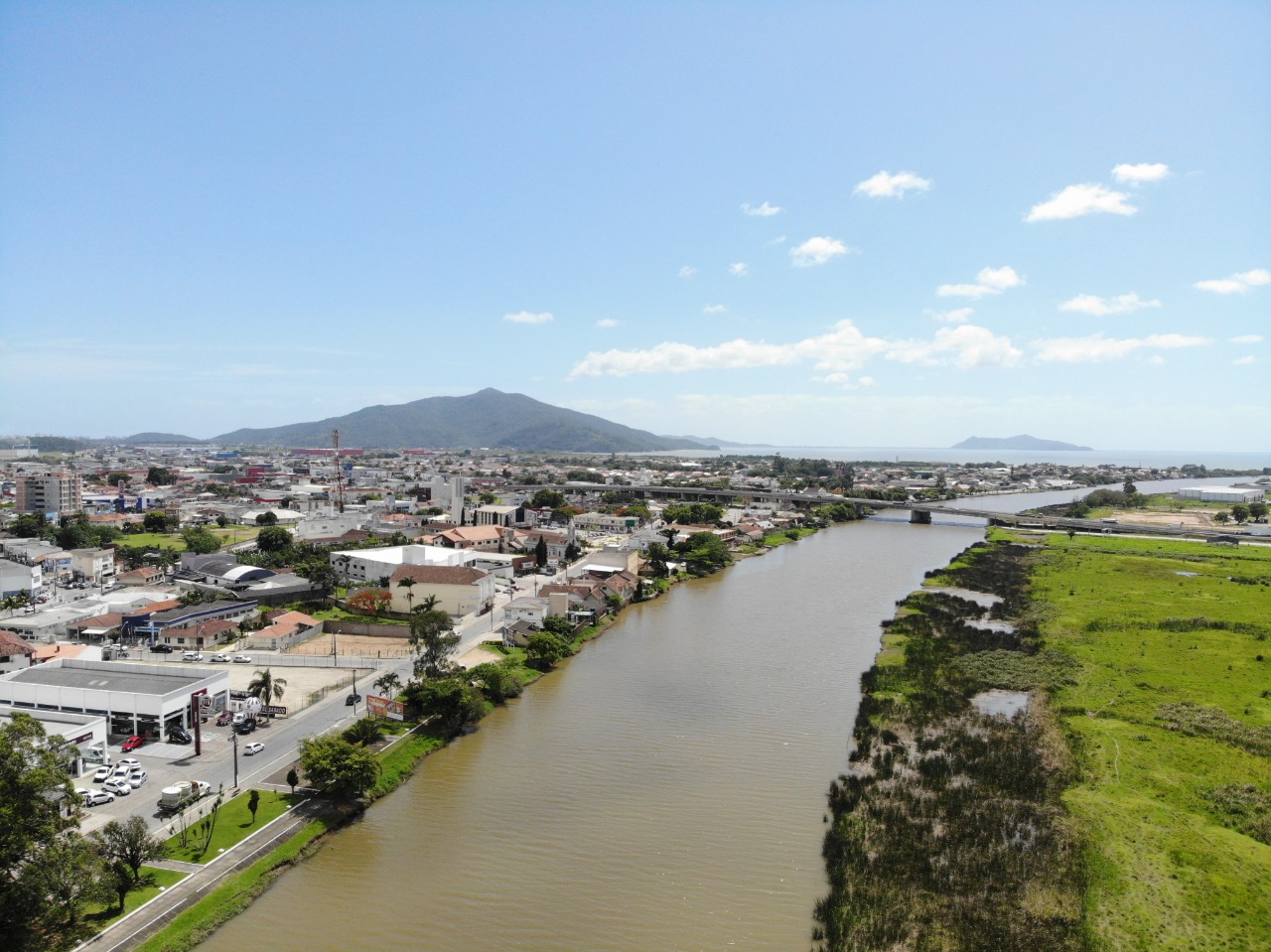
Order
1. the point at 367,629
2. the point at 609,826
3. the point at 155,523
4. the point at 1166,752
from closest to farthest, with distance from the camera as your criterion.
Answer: the point at 609,826, the point at 1166,752, the point at 367,629, the point at 155,523

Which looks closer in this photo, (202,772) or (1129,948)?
(1129,948)

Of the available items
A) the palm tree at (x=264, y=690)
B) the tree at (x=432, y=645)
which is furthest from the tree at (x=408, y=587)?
the palm tree at (x=264, y=690)

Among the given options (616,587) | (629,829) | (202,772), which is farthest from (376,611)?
(629,829)

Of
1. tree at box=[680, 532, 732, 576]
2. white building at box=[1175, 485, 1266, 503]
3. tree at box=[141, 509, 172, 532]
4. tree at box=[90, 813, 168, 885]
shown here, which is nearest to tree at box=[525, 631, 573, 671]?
tree at box=[90, 813, 168, 885]

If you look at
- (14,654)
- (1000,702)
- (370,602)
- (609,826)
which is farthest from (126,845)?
(1000,702)

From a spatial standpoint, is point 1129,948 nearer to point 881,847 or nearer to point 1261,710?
point 881,847

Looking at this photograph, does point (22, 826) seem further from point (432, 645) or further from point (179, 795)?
point (432, 645)
